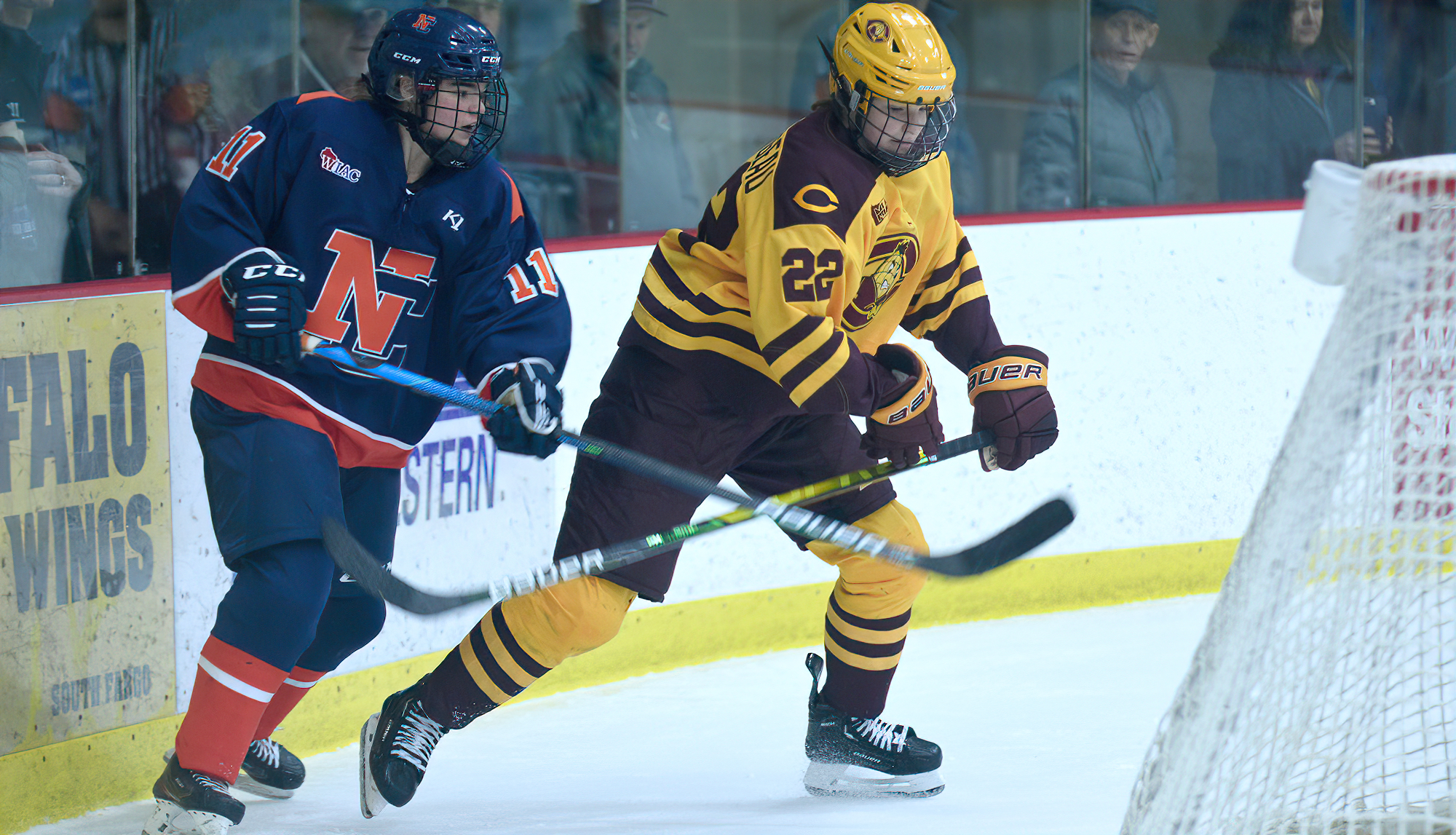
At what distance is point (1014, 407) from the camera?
7.09ft

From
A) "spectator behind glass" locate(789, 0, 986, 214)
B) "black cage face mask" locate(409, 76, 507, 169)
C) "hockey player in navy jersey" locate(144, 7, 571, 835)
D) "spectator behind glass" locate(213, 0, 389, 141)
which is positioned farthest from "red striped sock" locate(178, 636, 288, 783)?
"spectator behind glass" locate(789, 0, 986, 214)

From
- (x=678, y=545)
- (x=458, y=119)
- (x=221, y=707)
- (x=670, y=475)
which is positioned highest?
(x=458, y=119)

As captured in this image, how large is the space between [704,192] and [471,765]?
2.02 meters

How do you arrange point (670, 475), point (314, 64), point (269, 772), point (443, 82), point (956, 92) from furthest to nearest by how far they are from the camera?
1. point (956, 92)
2. point (314, 64)
3. point (269, 772)
4. point (670, 475)
5. point (443, 82)

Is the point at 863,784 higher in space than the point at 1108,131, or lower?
lower

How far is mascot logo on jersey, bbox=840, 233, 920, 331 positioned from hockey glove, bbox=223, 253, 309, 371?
0.72m

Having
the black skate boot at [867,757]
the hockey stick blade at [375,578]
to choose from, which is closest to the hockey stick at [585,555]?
the hockey stick blade at [375,578]

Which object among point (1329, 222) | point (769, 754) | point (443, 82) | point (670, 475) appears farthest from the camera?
point (769, 754)

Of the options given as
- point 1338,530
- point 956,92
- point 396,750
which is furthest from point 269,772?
point 956,92

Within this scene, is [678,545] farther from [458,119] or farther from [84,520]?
[84,520]

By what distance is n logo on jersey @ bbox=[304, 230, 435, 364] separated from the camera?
1976mm

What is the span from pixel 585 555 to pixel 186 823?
587 mm

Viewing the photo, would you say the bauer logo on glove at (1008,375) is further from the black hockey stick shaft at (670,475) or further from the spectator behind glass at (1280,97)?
the spectator behind glass at (1280,97)

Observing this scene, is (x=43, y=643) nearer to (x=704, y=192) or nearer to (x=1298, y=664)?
(x=1298, y=664)
